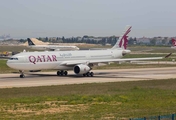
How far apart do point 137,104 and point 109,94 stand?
621 centimetres

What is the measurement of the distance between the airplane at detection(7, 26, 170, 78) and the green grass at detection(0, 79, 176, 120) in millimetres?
11326

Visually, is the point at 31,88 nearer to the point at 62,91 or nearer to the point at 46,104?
the point at 62,91

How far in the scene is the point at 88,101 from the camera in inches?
1275

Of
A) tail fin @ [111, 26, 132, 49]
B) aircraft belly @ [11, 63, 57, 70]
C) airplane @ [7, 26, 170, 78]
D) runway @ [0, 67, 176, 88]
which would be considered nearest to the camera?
runway @ [0, 67, 176, 88]

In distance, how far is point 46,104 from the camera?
99.7 ft

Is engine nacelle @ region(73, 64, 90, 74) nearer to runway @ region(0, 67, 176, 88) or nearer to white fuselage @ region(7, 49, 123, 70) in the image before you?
runway @ region(0, 67, 176, 88)

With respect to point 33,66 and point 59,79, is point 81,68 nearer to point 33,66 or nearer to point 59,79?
point 59,79

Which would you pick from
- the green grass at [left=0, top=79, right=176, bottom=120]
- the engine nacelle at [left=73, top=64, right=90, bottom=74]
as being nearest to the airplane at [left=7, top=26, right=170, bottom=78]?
the engine nacelle at [left=73, top=64, right=90, bottom=74]

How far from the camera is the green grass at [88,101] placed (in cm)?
2631

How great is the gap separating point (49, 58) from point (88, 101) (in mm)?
23819

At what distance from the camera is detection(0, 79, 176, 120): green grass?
26.3m

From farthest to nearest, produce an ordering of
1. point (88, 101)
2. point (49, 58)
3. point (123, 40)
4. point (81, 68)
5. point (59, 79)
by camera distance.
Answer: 1. point (123, 40)
2. point (81, 68)
3. point (49, 58)
4. point (59, 79)
5. point (88, 101)

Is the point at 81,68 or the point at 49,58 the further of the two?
the point at 81,68

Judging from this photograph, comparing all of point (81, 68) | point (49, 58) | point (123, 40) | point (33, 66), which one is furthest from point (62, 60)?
point (123, 40)
